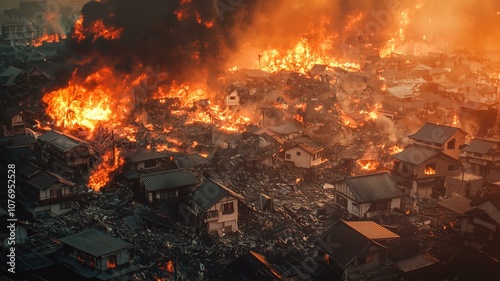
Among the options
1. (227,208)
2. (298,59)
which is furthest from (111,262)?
(298,59)

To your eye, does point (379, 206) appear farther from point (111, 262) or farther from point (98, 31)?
point (98, 31)

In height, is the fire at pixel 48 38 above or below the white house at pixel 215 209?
above

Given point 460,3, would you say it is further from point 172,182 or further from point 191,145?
point 172,182

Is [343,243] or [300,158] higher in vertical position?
[300,158]

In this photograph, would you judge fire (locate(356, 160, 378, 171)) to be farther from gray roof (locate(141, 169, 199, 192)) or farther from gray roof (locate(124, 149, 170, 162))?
gray roof (locate(124, 149, 170, 162))

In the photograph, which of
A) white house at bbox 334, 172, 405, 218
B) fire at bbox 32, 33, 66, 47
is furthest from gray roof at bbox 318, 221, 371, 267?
fire at bbox 32, 33, 66, 47

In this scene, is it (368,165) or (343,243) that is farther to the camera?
(368,165)

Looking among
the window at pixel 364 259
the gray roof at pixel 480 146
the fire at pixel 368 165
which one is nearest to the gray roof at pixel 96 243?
the window at pixel 364 259

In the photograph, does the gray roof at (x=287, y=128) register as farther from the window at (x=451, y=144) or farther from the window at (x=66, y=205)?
the window at (x=66, y=205)
